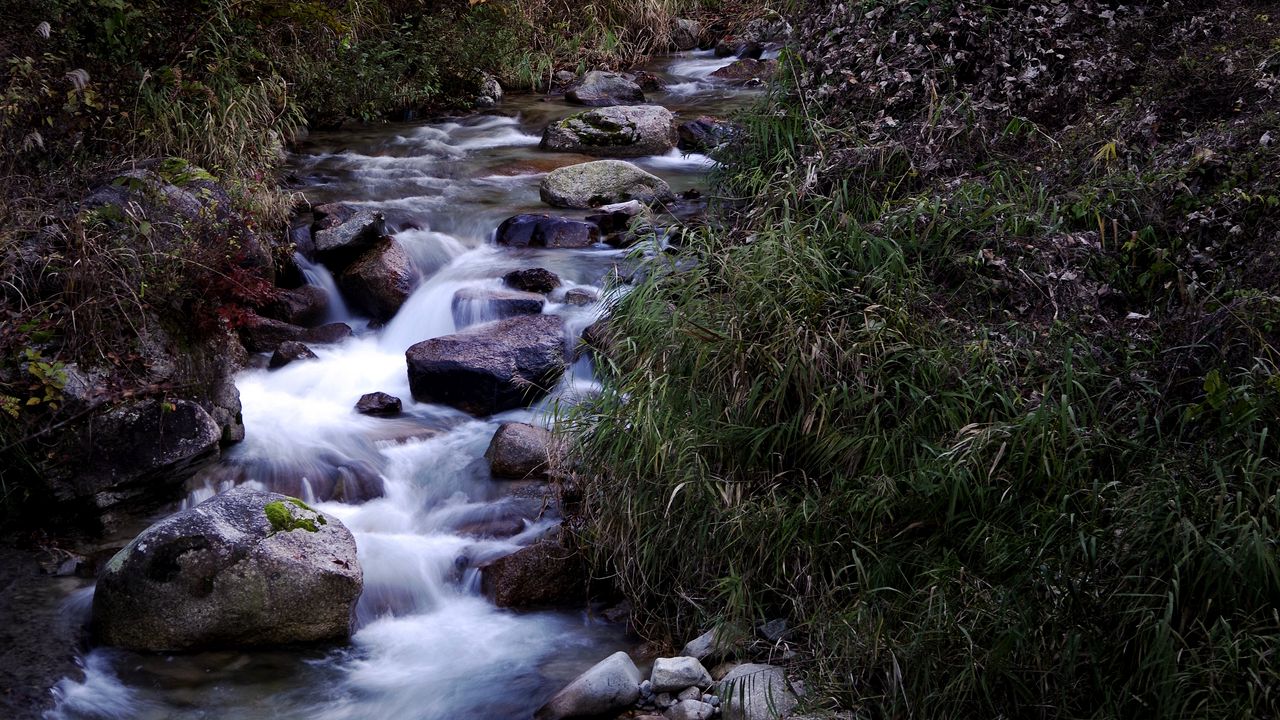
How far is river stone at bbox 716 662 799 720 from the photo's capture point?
376 cm

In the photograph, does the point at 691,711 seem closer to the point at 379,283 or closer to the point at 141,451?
the point at 141,451

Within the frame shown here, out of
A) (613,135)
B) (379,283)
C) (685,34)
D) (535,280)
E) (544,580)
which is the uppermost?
(685,34)

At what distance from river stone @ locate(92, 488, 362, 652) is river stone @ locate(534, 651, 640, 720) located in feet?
4.05

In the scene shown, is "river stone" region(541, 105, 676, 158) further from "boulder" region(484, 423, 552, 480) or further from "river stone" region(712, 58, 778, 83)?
"boulder" region(484, 423, 552, 480)

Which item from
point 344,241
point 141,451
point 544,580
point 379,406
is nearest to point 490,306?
point 379,406

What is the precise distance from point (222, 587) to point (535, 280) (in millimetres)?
3748

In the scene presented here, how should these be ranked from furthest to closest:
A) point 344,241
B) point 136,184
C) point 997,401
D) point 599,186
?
point 599,186, point 344,241, point 136,184, point 997,401

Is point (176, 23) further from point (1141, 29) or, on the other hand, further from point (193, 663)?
point (1141, 29)

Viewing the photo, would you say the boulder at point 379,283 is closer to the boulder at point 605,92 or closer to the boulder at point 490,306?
the boulder at point 490,306

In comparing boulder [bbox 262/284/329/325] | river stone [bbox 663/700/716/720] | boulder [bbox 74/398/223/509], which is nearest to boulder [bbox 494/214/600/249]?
boulder [bbox 262/284/329/325]

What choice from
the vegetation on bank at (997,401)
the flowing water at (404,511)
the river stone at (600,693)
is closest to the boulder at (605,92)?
the flowing water at (404,511)

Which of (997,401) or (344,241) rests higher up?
(344,241)

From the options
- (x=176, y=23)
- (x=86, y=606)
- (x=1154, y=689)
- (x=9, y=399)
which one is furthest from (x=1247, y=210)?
(x=176, y=23)

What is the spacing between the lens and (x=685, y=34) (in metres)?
16.2
